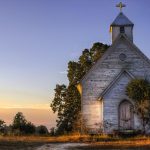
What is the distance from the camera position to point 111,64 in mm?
Result: 36188

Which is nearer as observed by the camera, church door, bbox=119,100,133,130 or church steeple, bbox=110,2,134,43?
church door, bbox=119,100,133,130

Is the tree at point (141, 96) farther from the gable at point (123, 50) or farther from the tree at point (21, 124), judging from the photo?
the tree at point (21, 124)

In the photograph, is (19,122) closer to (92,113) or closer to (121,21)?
(92,113)

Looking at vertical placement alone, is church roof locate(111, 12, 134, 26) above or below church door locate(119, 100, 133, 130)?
above

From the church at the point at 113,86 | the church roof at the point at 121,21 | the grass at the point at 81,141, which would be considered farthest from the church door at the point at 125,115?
Answer: the church roof at the point at 121,21

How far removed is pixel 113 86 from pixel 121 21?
8.64 metres

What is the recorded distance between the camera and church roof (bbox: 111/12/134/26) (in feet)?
131

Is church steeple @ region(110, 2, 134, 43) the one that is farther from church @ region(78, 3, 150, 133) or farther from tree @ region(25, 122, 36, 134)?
tree @ region(25, 122, 36, 134)

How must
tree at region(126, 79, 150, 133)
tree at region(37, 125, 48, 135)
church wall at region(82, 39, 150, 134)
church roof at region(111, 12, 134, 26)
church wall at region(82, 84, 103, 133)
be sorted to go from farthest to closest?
tree at region(37, 125, 48, 135)
church roof at region(111, 12, 134, 26)
church wall at region(82, 39, 150, 134)
church wall at region(82, 84, 103, 133)
tree at region(126, 79, 150, 133)

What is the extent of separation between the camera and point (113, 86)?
34406 mm

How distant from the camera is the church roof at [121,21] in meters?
39.8

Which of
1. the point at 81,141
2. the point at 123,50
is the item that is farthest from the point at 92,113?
the point at 81,141

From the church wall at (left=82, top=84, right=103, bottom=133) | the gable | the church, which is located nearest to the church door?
the church

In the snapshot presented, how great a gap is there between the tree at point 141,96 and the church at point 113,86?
1507 millimetres
